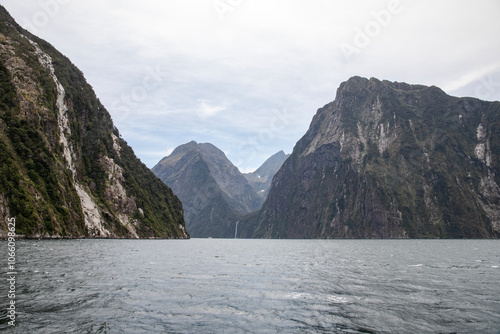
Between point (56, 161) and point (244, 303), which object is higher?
point (56, 161)

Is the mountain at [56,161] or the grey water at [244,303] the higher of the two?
the mountain at [56,161]

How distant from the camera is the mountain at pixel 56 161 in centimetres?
8888

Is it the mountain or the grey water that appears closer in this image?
the grey water

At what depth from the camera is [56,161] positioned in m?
114

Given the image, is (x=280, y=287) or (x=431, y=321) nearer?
(x=431, y=321)

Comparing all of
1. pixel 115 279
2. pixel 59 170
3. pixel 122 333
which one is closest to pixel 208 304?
pixel 122 333

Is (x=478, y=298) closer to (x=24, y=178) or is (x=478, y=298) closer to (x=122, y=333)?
(x=122, y=333)

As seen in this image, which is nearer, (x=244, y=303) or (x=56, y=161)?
(x=244, y=303)

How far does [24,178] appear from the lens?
295 feet

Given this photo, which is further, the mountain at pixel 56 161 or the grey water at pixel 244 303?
the mountain at pixel 56 161

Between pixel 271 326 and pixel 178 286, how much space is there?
1408 centimetres

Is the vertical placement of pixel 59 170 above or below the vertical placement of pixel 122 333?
above

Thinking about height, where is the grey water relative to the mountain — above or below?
below

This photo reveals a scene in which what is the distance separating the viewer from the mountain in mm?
88875
